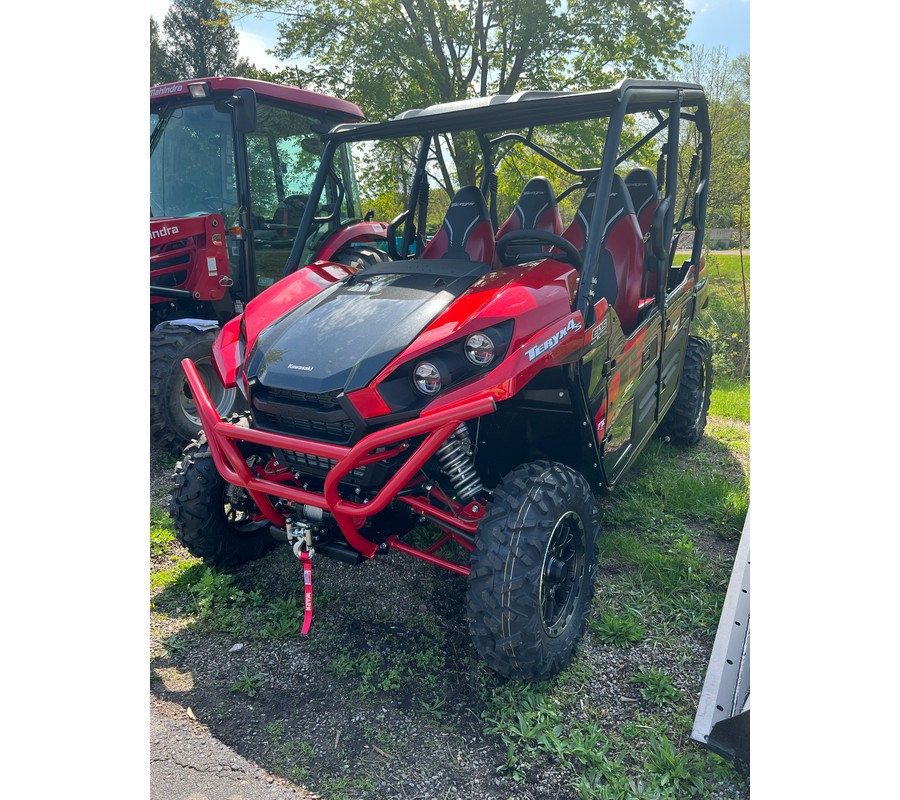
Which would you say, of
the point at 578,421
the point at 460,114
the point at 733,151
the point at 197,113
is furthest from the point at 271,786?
the point at 733,151

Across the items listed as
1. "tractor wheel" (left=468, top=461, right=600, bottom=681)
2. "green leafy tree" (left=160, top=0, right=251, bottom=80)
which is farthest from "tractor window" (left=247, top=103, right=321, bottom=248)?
"green leafy tree" (left=160, top=0, right=251, bottom=80)

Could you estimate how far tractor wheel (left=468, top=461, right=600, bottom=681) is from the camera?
2301 millimetres

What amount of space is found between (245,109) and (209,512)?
2.49m

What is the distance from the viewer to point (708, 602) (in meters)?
3.01

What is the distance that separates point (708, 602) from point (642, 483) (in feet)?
4.01

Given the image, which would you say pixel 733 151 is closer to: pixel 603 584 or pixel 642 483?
pixel 642 483

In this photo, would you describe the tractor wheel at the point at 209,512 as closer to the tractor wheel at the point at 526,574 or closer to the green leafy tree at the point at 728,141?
the tractor wheel at the point at 526,574

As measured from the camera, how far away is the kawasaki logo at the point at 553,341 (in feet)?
7.91

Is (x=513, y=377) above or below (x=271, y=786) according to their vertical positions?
above

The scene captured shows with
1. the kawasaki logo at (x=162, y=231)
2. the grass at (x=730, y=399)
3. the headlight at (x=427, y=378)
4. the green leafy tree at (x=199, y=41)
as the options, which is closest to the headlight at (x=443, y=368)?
the headlight at (x=427, y=378)

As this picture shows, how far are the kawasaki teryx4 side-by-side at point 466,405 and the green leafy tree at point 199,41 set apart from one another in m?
9.83

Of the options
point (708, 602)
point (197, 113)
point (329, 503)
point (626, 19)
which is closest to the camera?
point (329, 503)

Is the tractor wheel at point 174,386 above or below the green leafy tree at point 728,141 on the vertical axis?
below

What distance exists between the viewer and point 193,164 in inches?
192
